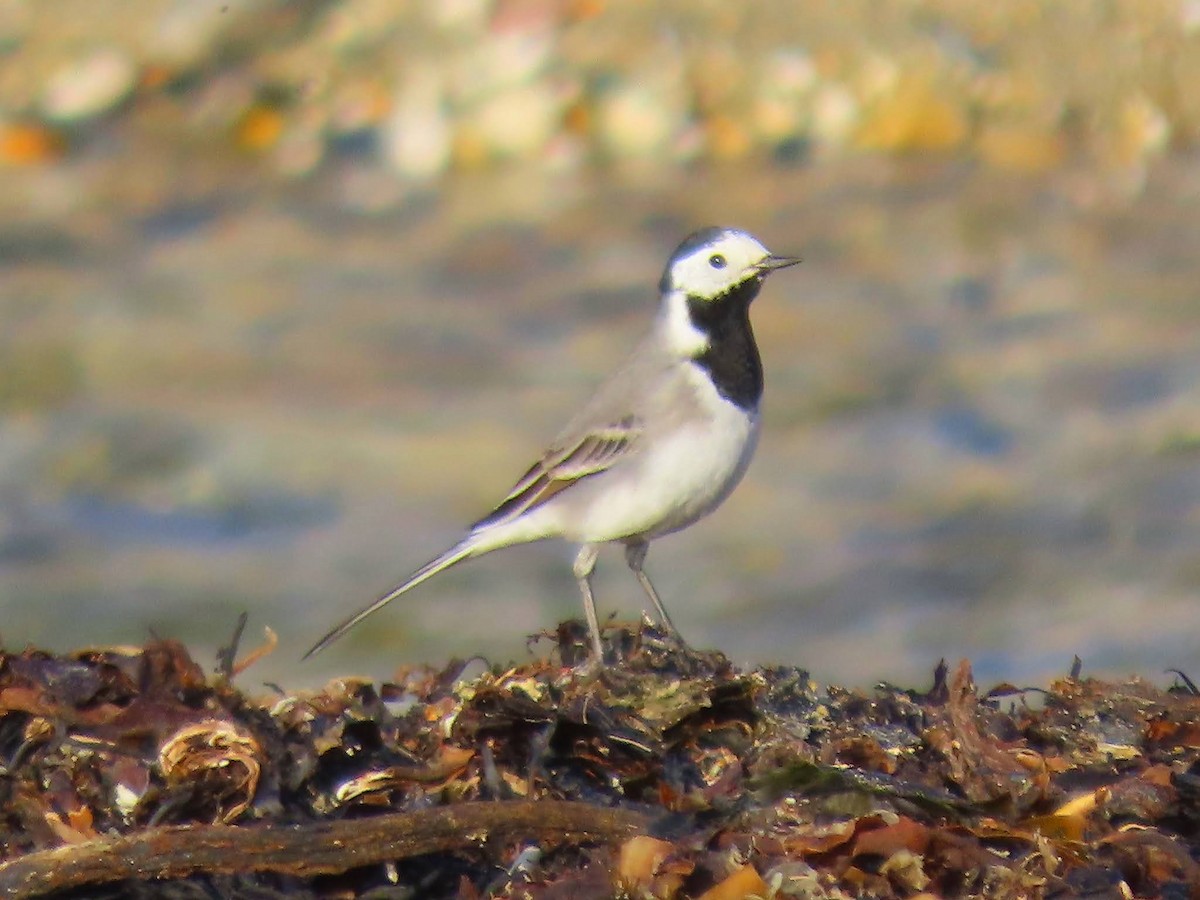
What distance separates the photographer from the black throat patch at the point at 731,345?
7.03 metres

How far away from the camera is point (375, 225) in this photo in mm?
15227

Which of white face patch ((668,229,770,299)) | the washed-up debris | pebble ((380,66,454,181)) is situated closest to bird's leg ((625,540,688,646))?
white face patch ((668,229,770,299))

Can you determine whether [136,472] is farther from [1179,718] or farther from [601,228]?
[1179,718]

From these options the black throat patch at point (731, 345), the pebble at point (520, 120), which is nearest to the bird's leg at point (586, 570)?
the black throat patch at point (731, 345)

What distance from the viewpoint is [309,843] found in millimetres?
3182

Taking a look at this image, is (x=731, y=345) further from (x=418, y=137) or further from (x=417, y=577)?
(x=418, y=137)

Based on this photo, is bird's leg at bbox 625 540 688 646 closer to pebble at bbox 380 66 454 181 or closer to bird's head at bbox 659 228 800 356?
bird's head at bbox 659 228 800 356

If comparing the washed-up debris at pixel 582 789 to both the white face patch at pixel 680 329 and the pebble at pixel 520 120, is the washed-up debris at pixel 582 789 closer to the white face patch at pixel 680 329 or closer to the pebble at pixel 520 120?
the white face patch at pixel 680 329

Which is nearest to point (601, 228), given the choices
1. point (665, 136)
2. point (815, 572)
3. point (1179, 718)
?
point (665, 136)

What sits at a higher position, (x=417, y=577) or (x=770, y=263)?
(x=770, y=263)

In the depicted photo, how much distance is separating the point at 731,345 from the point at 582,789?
12.4ft

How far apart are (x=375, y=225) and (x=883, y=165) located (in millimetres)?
3705

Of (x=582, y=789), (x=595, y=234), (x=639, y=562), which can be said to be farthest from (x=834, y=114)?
(x=582, y=789)

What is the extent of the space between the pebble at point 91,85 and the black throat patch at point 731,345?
30.6ft
